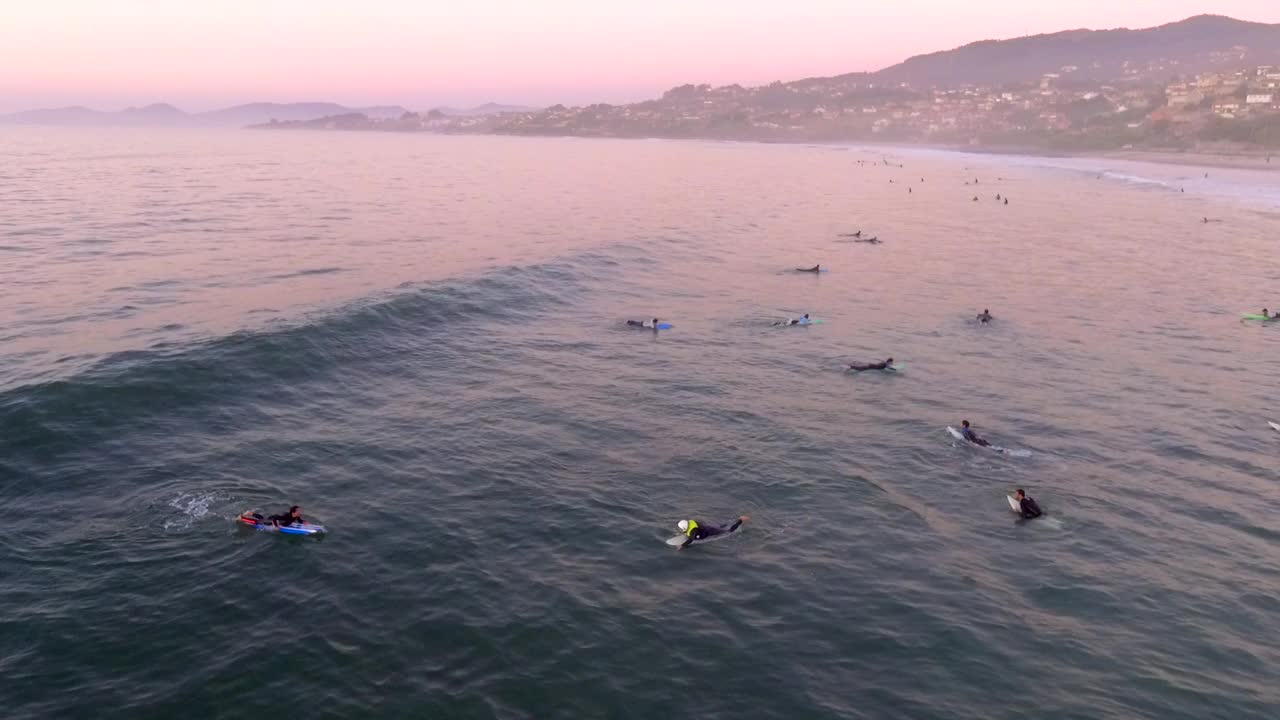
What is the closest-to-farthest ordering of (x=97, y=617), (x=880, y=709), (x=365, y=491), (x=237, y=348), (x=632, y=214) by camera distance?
1. (x=880, y=709)
2. (x=97, y=617)
3. (x=365, y=491)
4. (x=237, y=348)
5. (x=632, y=214)

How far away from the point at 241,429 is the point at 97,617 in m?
13.4

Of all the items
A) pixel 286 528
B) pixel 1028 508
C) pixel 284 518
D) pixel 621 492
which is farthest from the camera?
pixel 621 492

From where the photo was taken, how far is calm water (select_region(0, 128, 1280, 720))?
19.1 meters

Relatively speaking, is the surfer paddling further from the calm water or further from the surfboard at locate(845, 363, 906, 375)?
the surfboard at locate(845, 363, 906, 375)

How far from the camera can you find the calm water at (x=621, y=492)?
62.7ft

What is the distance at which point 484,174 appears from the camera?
561 feet

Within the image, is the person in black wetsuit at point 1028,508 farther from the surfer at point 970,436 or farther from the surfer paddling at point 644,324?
the surfer paddling at point 644,324

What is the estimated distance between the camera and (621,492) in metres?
28.5

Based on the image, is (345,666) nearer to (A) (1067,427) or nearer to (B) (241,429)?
(B) (241,429)

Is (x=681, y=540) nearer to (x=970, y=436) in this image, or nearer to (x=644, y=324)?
(x=970, y=436)

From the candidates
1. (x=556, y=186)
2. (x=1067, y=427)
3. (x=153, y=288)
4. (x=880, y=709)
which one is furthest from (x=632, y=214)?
(x=880, y=709)

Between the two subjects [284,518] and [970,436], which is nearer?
[284,518]

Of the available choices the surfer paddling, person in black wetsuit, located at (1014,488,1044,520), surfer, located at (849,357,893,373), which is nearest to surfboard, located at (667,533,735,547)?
person in black wetsuit, located at (1014,488,1044,520)

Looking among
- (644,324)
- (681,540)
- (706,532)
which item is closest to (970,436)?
(706,532)
